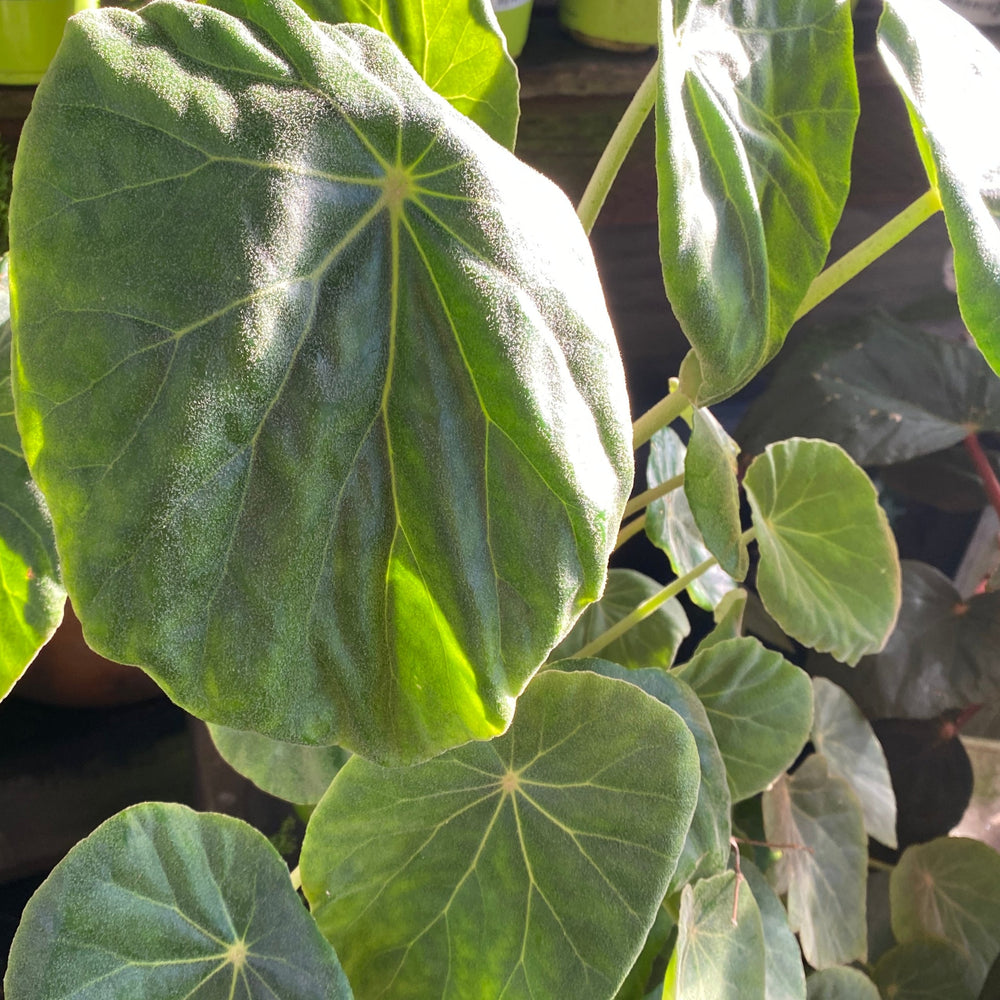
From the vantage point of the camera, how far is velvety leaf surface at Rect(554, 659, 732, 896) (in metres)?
0.58

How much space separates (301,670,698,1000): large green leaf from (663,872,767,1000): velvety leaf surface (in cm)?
8

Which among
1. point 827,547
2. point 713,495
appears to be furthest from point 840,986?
point 713,495

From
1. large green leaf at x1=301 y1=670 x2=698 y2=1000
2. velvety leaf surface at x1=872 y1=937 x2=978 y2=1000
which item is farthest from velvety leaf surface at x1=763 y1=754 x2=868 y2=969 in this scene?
large green leaf at x1=301 y1=670 x2=698 y2=1000

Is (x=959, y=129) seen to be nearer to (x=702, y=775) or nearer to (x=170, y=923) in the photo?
(x=702, y=775)

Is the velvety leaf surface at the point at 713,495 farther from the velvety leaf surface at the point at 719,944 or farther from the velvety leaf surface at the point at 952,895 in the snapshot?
the velvety leaf surface at the point at 952,895

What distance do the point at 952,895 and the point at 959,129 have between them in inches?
33.7

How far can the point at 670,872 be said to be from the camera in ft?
1.60

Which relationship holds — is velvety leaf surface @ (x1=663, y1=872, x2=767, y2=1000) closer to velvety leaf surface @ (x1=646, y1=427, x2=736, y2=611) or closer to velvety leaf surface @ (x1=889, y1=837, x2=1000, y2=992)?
velvety leaf surface @ (x1=646, y1=427, x2=736, y2=611)

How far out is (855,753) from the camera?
0.95 metres

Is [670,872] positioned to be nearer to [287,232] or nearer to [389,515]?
[389,515]

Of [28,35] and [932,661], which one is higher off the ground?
[28,35]

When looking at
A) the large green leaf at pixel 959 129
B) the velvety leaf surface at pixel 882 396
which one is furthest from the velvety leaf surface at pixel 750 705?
the velvety leaf surface at pixel 882 396

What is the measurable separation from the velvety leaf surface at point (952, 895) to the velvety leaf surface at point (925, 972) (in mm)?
61

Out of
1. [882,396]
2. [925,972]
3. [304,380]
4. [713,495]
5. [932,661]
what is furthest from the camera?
[882,396]
